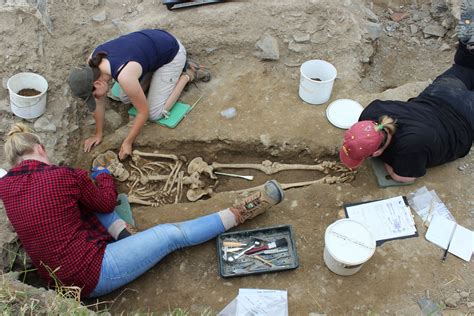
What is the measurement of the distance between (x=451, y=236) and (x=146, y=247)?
2.42 meters

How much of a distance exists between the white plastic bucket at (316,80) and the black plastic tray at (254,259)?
4.88ft

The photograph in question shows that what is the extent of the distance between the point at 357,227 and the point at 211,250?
1.19 m

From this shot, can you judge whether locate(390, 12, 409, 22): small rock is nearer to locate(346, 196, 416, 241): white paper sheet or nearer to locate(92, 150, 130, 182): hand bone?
locate(346, 196, 416, 241): white paper sheet

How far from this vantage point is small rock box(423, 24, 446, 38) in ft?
19.4

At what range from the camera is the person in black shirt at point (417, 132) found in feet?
12.5

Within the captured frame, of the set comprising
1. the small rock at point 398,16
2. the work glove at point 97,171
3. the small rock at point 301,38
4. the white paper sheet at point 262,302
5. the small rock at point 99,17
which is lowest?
the white paper sheet at point 262,302

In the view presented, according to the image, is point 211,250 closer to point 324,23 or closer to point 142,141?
point 142,141

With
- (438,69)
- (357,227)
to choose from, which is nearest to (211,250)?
(357,227)

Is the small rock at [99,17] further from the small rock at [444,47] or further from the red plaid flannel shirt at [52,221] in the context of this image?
the small rock at [444,47]

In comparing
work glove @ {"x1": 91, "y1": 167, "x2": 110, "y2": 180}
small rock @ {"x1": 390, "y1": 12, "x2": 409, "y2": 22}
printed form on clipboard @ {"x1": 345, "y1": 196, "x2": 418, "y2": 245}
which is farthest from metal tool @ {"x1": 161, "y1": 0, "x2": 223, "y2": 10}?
printed form on clipboard @ {"x1": 345, "y1": 196, "x2": 418, "y2": 245}

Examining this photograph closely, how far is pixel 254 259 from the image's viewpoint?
12.5 feet

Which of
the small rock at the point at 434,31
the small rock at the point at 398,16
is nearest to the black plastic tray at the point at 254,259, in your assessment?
the small rock at the point at 434,31

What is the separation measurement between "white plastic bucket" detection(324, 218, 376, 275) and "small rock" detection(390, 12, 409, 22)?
3.62m

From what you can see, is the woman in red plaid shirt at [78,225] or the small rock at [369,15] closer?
the woman in red plaid shirt at [78,225]
